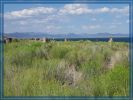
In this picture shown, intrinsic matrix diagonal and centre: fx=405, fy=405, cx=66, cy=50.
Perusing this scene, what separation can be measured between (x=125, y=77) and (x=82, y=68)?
242 centimetres

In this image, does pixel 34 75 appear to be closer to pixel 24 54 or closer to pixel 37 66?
pixel 37 66

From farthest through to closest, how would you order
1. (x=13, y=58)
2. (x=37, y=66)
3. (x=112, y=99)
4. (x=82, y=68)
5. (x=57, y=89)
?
(x=13, y=58), (x=37, y=66), (x=82, y=68), (x=57, y=89), (x=112, y=99)

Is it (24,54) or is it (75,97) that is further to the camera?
(24,54)

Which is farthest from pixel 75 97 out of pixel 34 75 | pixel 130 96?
pixel 34 75

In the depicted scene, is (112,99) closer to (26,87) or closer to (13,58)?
(26,87)

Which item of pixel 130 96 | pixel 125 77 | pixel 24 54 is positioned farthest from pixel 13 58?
pixel 130 96

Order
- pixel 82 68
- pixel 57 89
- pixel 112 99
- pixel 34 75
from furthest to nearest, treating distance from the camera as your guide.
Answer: pixel 82 68, pixel 34 75, pixel 57 89, pixel 112 99

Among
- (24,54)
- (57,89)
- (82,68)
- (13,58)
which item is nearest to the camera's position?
(57,89)

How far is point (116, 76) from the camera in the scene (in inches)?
350

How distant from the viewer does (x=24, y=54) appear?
14.1 meters

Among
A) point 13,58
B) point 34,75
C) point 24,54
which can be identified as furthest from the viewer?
point 24,54

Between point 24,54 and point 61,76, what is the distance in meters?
4.00

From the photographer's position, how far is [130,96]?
312 inches

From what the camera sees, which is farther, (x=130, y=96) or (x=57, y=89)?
(x=57, y=89)
